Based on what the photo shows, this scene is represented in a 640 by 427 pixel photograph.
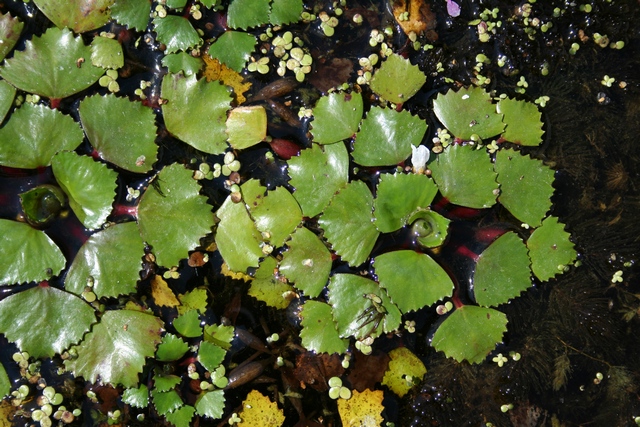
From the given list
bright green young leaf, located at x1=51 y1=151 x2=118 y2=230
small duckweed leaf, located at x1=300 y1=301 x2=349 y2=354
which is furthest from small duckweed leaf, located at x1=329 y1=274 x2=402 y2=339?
bright green young leaf, located at x1=51 y1=151 x2=118 y2=230

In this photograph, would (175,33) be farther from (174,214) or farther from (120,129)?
(174,214)

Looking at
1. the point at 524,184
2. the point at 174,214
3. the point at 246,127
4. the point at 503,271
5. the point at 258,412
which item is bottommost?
the point at 258,412

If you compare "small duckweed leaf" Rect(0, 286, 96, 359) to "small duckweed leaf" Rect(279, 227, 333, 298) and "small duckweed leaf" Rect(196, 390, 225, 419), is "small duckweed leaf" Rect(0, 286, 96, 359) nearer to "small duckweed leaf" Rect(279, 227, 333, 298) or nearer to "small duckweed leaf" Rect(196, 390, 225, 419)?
"small duckweed leaf" Rect(196, 390, 225, 419)

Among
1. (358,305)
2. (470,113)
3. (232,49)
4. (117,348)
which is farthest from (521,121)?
(117,348)

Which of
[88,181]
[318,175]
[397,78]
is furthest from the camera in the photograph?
[397,78]

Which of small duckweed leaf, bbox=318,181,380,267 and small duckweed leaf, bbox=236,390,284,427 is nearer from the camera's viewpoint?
small duckweed leaf, bbox=318,181,380,267

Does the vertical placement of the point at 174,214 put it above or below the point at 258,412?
above
